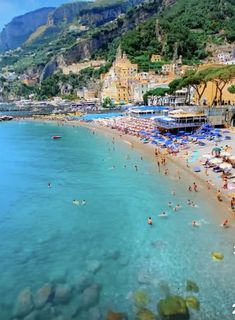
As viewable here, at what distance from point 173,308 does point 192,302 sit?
938 millimetres

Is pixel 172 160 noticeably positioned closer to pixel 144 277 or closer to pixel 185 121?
pixel 185 121

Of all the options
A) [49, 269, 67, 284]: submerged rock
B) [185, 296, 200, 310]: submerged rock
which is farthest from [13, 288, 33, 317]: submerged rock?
[185, 296, 200, 310]: submerged rock

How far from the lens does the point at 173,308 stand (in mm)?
13523

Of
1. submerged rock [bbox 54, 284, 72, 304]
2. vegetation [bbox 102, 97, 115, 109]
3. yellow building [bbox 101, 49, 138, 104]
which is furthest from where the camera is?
yellow building [bbox 101, 49, 138, 104]

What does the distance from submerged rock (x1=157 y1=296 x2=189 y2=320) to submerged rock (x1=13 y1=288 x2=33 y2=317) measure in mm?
5160

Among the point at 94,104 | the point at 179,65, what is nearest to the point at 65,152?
the point at 94,104

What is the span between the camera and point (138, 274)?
1639cm

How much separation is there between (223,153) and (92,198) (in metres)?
12.5

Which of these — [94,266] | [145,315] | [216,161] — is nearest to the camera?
[145,315]

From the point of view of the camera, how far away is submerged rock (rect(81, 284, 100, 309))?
1422 cm

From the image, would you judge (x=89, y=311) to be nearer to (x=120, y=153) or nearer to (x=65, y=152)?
(x=120, y=153)

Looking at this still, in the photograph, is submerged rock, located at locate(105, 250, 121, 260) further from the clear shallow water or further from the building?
the building

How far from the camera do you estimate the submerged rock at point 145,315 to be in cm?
1306

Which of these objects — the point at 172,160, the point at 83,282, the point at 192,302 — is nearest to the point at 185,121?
the point at 172,160
